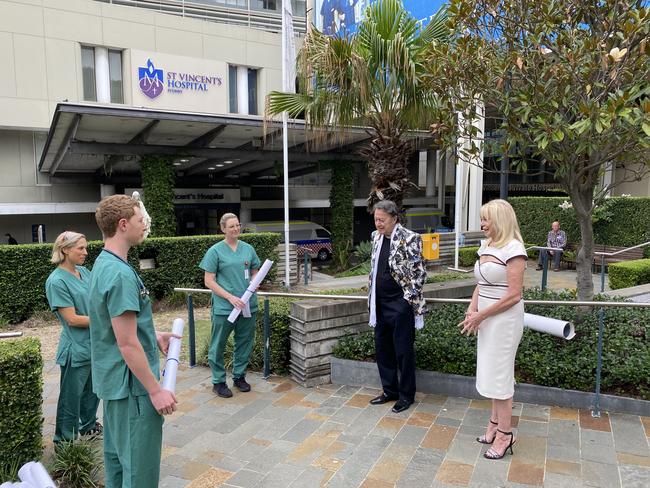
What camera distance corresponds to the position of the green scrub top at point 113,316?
7.38ft

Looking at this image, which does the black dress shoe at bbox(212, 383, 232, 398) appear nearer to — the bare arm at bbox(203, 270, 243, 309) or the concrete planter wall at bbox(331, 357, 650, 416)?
the bare arm at bbox(203, 270, 243, 309)

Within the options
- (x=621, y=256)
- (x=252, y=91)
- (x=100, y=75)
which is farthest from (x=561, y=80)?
(x=252, y=91)

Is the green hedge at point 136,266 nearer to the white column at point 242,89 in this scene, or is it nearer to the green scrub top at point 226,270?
the green scrub top at point 226,270

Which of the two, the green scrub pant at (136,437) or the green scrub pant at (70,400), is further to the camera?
the green scrub pant at (70,400)

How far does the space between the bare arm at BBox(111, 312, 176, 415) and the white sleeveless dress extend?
6.83 ft

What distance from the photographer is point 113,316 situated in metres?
2.25

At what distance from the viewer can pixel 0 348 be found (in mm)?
3084

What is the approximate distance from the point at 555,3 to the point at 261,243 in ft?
27.5

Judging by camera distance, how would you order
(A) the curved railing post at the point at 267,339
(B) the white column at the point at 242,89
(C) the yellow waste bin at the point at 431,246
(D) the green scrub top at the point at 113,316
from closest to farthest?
1. (D) the green scrub top at the point at 113,316
2. (A) the curved railing post at the point at 267,339
3. (C) the yellow waste bin at the point at 431,246
4. (B) the white column at the point at 242,89

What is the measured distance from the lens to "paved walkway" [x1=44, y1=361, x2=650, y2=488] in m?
3.06

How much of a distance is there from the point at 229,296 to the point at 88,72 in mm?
20582

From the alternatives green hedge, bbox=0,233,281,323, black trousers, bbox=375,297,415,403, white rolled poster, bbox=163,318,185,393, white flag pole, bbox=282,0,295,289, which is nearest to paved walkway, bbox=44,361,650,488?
black trousers, bbox=375,297,415,403

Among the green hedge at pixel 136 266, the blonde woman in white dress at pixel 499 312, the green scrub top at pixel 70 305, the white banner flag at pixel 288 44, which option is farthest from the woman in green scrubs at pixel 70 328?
the white banner flag at pixel 288 44

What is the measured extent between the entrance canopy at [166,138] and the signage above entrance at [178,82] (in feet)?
12.5
